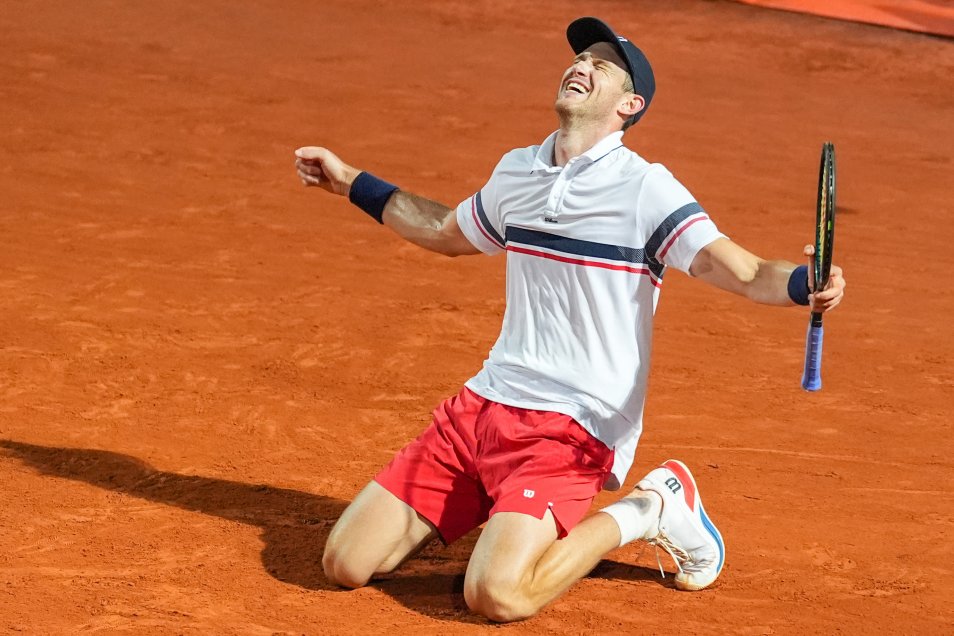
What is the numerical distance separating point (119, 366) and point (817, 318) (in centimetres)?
366

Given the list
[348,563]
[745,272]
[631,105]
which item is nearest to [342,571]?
[348,563]

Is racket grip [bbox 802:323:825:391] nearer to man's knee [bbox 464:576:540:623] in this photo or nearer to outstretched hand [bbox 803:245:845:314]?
outstretched hand [bbox 803:245:845:314]

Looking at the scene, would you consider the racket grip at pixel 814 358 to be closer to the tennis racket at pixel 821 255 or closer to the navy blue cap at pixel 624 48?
the tennis racket at pixel 821 255

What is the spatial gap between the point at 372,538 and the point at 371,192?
1.37 m

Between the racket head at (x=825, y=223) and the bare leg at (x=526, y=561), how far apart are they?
1.16 m

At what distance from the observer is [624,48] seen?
15.7 ft

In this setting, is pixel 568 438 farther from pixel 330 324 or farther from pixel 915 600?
pixel 330 324

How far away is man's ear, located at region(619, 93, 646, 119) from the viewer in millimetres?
4781

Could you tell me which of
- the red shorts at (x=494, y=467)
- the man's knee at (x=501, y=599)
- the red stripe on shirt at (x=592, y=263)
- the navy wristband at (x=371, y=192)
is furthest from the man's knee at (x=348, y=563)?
the navy wristband at (x=371, y=192)

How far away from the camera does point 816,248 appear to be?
4273 mm

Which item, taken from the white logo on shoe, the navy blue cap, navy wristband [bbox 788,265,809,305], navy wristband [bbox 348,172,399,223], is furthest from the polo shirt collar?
the white logo on shoe

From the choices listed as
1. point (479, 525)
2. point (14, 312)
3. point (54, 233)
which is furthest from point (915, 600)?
point (54, 233)

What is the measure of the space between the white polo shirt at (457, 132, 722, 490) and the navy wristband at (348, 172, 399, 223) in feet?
1.75

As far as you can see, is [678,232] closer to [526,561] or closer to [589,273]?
[589,273]
